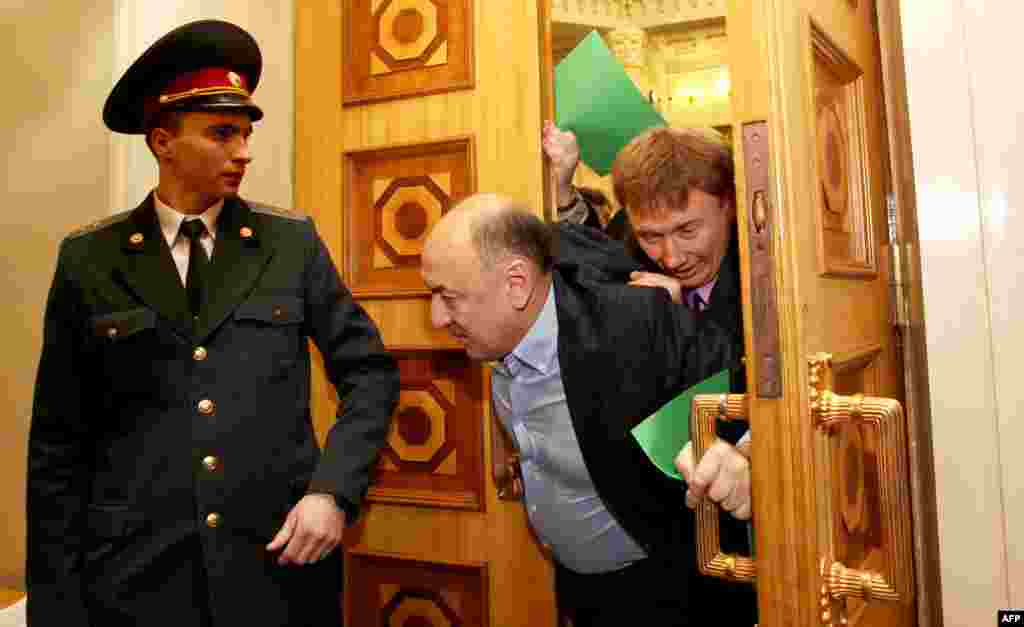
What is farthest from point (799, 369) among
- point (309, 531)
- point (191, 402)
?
point (191, 402)

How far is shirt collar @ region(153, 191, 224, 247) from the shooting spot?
1.21m

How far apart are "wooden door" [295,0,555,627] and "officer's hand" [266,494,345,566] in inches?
21.5

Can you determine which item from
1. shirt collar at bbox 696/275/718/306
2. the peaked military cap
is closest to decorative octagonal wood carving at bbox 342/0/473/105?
the peaked military cap

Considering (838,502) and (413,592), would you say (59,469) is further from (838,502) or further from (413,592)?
(838,502)

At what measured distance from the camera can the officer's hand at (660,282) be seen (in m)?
1.22

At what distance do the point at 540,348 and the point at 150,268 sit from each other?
62cm

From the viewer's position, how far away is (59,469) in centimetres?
113

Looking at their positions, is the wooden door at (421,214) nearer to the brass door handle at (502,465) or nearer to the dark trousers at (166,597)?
the brass door handle at (502,465)

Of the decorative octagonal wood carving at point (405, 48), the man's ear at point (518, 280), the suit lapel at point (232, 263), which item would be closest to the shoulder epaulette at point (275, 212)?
the suit lapel at point (232, 263)

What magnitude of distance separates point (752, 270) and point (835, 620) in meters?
0.42

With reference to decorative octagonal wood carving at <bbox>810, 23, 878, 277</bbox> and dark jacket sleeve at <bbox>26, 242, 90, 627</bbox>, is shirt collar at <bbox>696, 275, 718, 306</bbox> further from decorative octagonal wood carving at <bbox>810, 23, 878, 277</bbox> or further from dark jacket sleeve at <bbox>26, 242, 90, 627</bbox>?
dark jacket sleeve at <bbox>26, 242, 90, 627</bbox>

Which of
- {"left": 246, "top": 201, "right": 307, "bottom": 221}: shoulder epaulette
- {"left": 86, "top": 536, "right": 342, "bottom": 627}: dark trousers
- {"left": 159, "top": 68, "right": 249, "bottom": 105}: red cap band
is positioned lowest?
{"left": 86, "top": 536, "right": 342, "bottom": 627}: dark trousers

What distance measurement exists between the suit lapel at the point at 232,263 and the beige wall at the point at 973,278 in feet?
3.86

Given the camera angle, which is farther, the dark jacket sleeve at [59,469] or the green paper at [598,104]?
the green paper at [598,104]
